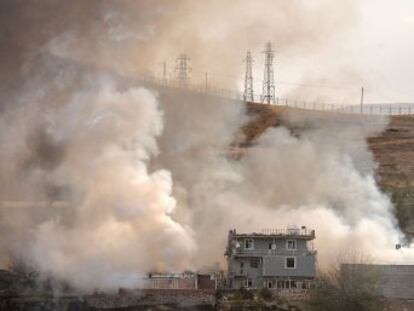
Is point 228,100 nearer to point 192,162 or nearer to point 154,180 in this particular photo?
point 192,162

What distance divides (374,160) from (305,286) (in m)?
34.6

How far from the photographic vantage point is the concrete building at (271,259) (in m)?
56.4

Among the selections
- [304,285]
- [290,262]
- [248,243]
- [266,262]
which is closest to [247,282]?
[266,262]

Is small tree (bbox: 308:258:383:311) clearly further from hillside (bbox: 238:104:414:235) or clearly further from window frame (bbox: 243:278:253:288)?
hillside (bbox: 238:104:414:235)

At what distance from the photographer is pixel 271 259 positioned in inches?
2253

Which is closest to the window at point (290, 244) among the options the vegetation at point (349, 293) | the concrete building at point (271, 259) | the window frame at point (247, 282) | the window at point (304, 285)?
the concrete building at point (271, 259)

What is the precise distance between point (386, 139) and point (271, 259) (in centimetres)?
4545

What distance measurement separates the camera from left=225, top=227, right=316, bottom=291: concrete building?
185 feet

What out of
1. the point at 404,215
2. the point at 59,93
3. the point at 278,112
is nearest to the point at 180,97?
the point at 59,93

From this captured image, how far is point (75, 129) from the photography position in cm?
6175

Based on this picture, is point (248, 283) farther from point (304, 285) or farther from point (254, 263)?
point (304, 285)

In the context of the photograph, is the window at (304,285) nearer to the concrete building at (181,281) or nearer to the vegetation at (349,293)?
the vegetation at (349,293)

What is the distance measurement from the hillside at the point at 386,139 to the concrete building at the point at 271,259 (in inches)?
587

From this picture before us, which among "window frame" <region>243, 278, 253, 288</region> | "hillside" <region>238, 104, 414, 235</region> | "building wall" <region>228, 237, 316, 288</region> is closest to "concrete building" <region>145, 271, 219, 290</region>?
"building wall" <region>228, 237, 316, 288</region>
